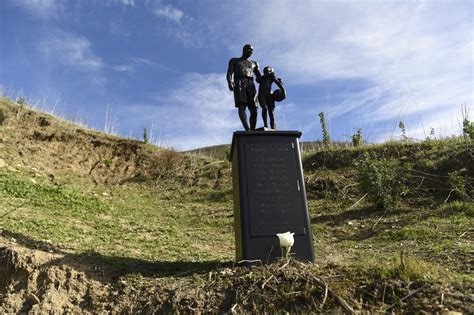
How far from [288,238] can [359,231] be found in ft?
13.3

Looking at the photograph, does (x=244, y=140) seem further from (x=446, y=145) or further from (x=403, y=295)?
(x=446, y=145)

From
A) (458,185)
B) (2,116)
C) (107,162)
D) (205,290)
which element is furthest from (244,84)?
(2,116)

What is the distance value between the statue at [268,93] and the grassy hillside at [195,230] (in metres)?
2.40

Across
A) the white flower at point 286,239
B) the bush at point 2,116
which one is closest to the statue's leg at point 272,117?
the white flower at point 286,239

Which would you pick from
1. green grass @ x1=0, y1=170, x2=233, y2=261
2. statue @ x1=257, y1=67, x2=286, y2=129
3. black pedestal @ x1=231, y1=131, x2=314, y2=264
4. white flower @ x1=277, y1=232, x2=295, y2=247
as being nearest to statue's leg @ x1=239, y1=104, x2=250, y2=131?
statue @ x1=257, y1=67, x2=286, y2=129

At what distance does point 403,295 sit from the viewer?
3.78m

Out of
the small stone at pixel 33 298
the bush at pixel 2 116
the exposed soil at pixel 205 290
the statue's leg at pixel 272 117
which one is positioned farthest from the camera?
the bush at pixel 2 116

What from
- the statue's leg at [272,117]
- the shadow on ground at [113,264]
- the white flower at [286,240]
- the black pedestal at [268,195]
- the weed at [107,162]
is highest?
the weed at [107,162]

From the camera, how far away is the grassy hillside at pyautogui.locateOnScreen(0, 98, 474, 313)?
416 cm

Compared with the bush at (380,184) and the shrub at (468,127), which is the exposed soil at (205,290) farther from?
the shrub at (468,127)

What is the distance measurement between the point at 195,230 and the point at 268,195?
4.07m

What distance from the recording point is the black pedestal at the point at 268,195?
5.19m

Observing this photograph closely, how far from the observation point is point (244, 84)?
6.45 m

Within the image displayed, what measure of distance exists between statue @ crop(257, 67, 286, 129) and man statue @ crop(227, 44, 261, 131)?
0.13 m
